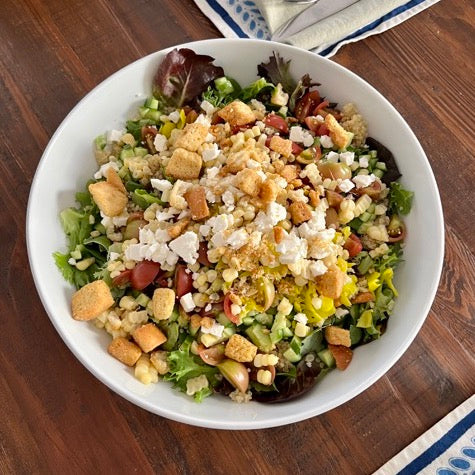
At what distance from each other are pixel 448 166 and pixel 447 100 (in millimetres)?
240

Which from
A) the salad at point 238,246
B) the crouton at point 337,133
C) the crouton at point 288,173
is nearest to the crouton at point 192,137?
the salad at point 238,246

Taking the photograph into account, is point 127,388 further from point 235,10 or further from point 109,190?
point 235,10

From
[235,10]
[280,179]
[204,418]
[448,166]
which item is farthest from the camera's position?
[235,10]

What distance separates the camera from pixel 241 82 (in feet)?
6.29


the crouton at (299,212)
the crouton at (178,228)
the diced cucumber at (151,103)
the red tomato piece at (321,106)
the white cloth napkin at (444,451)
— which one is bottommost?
the white cloth napkin at (444,451)

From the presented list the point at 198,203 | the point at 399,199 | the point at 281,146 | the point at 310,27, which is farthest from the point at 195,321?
the point at 310,27

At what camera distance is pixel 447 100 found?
82.1 inches

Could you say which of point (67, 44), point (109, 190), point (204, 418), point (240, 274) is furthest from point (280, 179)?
point (67, 44)

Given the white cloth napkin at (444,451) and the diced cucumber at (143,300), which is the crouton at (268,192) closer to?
the diced cucumber at (143,300)

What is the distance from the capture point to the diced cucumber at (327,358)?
1.64 metres

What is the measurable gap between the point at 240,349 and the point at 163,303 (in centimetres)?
21

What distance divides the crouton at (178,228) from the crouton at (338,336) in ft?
1.43

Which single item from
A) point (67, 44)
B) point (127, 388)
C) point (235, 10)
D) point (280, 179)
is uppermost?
point (67, 44)

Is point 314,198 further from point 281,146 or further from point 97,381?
point 97,381
